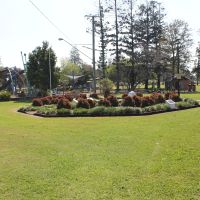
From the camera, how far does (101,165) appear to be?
8336 mm

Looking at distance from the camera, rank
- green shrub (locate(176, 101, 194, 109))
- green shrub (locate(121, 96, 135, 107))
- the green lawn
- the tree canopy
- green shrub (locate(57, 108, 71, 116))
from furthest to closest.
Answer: the tree canopy, green shrub (locate(121, 96, 135, 107)), green shrub (locate(176, 101, 194, 109)), green shrub (locate(57, 108, 71, 116)), the green lawn

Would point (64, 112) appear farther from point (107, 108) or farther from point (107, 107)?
point (107, 107)

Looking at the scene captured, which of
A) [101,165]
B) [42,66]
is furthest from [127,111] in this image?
[42,66]

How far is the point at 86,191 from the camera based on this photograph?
6539 millimetres

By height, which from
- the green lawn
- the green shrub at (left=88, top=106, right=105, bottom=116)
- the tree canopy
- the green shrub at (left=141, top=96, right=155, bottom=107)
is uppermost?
the tree canopy

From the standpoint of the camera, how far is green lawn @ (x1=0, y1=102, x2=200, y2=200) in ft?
21.3

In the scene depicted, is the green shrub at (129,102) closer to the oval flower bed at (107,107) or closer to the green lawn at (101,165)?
the oval flower bed at (107,107)

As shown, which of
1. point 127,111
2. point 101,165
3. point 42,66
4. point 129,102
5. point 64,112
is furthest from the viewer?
point 42,66

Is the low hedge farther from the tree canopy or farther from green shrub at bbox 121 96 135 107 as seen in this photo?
the tree canopy

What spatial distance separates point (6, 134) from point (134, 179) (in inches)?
303

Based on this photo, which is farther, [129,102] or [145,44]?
[145,44]

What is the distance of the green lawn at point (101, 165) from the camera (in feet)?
21.3

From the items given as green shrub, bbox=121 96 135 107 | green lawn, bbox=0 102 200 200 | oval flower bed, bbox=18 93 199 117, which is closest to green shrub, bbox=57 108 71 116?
oval flower bed, bbox=18 93 199 117

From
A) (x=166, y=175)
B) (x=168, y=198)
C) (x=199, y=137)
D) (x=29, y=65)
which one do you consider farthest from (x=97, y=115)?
(x=29, y=65)
